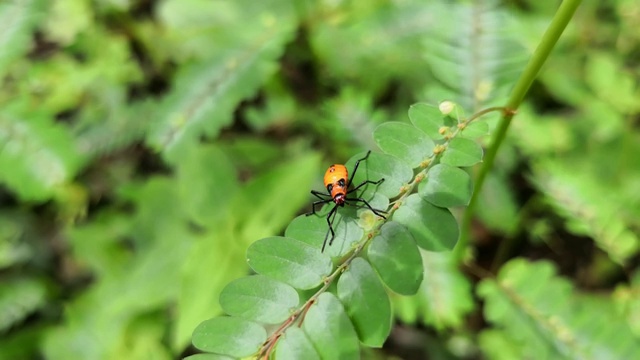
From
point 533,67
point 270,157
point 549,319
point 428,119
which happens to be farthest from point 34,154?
point 549,319

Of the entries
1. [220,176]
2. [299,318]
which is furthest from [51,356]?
[299,318]

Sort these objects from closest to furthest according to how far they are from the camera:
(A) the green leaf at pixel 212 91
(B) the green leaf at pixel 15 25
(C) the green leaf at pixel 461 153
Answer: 1. (C) the green leaf at pixel 461 153
2. (A) the green leaf at pixel 212 91
3. (B) the green leaf at pixel 15 25

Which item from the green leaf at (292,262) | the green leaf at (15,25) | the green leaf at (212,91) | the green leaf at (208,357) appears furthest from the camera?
the green leaf at (15,25)

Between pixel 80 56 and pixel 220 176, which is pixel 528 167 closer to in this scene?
pixel 220 176

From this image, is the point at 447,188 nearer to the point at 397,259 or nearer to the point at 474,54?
the point at 397,259

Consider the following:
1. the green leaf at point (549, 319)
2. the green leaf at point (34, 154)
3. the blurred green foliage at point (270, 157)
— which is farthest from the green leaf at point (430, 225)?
the green leaf at point (34, 154)

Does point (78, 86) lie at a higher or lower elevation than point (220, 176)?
higher

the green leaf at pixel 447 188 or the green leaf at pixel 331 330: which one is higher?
the green leaf at pixel 447 188

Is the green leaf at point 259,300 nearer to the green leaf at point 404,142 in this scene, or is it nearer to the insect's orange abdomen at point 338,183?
the insect's orange abdomen at point 338,183
